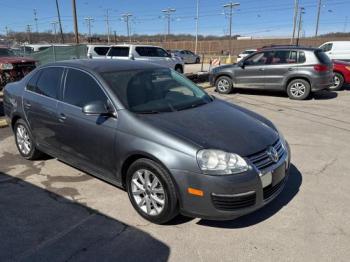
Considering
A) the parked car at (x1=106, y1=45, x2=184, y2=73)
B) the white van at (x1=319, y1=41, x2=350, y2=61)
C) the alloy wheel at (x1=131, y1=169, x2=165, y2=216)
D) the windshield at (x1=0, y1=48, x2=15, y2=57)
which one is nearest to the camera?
the alloy wheel at (x1=131, y1=169, x2=165, y2=216)

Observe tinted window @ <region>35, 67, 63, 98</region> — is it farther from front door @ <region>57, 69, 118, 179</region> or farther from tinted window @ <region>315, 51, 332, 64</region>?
tinted window @ <region>315, 51, 332, 64</region>

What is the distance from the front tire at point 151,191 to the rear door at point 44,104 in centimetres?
151

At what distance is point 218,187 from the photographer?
3115 millimetres

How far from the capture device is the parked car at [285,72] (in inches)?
427

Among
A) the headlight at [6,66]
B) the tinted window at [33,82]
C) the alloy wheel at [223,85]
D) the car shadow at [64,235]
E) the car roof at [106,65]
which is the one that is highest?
the car roof at [106,65]

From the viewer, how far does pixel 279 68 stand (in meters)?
11.3

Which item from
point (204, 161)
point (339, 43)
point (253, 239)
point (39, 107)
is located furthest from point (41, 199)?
point (339, 43)

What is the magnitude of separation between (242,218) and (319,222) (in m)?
0.80

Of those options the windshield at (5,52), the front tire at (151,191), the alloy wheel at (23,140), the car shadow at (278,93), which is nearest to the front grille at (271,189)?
the front tire at (151,191)

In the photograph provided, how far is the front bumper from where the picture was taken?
312 cm

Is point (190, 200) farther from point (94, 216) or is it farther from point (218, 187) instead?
point (94, 216)

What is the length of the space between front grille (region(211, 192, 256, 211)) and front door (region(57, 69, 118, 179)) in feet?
4.10

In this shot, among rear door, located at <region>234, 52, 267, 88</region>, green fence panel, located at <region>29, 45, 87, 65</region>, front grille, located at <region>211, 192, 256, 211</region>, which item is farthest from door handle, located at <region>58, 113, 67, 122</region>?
green fence panel, located at <region>29, 45, 87, 65</region>

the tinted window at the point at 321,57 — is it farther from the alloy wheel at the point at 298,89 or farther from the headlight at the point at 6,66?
the headlight at the point at 6,66
